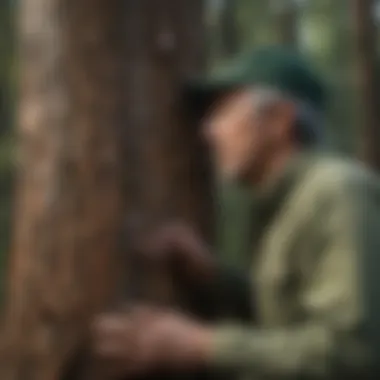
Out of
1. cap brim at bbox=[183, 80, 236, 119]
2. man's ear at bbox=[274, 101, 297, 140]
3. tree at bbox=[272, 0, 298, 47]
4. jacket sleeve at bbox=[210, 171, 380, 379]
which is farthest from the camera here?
tree at bbox=[272, 0, 298, 47]

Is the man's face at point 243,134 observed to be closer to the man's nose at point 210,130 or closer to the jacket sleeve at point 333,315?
the man's nose at point 210,130

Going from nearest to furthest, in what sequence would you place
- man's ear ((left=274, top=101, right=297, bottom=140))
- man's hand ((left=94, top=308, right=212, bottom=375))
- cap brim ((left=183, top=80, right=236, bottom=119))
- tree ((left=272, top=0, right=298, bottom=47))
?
man's hand ((left=94, top=308, right=212, bottom=375)) → man's ear ((left=274, top=101, right=297, bottom=140)) → cap brim ((left=183, top=80, right=236, bottom=119)) → tree ((left=272, top=0, right=298, bottom=47))

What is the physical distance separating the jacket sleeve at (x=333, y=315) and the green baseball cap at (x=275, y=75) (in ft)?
1.19

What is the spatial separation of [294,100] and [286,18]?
1145cm

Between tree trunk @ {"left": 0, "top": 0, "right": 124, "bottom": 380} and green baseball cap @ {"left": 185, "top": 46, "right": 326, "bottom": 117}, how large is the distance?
364mm

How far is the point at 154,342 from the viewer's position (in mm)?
2234

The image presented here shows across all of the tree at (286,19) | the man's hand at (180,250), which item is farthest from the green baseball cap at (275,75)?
the tree at (286,19)

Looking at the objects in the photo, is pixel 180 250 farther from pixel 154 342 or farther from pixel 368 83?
pixel 368 83

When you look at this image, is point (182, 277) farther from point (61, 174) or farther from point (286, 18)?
point (286, 18)

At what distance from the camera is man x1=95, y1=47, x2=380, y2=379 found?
6.68ft

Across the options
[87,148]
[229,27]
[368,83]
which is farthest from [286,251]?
[229,27]

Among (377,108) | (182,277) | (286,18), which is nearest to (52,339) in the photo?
(182,277)

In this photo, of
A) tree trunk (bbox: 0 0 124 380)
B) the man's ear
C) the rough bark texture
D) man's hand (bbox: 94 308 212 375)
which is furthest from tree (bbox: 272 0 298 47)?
man's hand (bbox: 94 308 212 375)

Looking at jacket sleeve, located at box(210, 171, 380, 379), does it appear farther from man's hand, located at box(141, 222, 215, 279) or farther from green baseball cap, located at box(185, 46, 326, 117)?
man's hand, located at box(141, 222, 215, 279)
